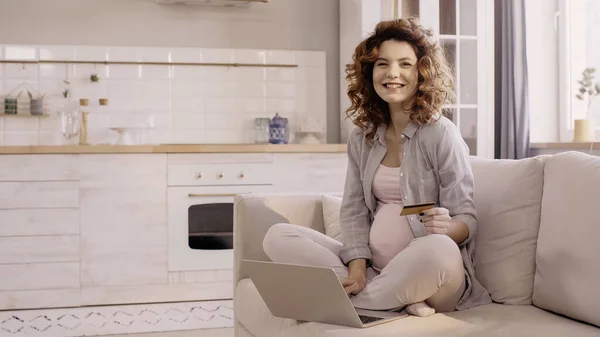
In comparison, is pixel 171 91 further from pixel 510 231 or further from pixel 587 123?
pixel 510 231

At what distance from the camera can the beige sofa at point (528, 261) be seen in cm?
171

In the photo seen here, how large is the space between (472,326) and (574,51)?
303 centimetres

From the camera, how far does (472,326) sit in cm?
170

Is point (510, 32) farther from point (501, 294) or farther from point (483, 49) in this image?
point (501, 294)

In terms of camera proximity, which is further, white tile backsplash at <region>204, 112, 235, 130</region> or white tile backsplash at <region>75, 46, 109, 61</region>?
white tile backsplash at <region>204, 112, 235, 130</region>

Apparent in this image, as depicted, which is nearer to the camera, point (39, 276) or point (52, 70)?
point (39, 276)

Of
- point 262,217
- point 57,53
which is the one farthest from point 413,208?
point 57,53

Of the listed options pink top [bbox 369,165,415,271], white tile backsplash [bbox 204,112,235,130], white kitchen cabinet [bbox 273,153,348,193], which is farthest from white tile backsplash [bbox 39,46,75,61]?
pink top [bbox 369,165,415,271]

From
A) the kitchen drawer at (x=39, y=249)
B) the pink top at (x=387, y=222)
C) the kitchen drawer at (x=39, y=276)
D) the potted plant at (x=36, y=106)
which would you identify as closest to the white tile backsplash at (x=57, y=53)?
the potted plant at (x=36, y=106)

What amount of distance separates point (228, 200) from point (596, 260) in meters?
2.70

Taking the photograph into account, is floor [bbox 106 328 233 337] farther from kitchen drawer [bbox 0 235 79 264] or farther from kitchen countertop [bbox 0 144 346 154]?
kitchen countertop [bbox 0 144 346 154]

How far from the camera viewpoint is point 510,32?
14.1 ft

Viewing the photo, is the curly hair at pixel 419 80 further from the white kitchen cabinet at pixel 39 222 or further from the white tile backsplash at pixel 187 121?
the white tile backsplash at pixel 187 121

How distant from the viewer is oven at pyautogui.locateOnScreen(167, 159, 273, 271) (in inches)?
162
